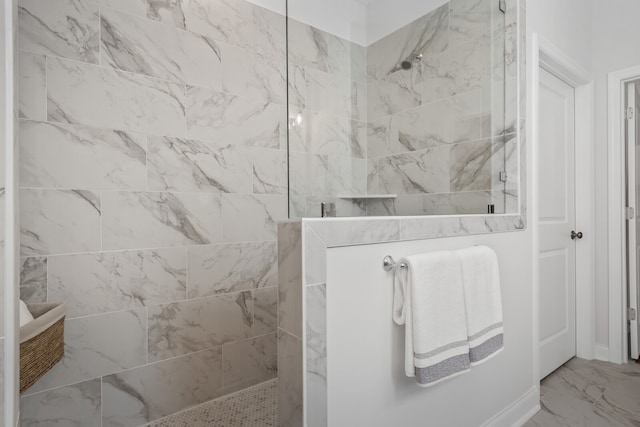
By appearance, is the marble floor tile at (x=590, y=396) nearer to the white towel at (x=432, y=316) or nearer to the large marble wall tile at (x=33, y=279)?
the white towel at (x=432, y=316)

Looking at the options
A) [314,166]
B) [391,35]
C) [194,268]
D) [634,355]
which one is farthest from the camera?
[634,355]

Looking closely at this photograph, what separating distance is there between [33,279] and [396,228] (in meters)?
1.53

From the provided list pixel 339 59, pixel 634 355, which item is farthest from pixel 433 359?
pixel 634 355

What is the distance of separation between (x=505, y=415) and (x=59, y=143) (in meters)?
2.42

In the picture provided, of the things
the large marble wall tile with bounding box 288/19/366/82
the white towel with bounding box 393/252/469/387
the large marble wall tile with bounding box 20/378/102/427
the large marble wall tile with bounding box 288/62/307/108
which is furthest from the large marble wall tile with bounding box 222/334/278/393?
the large marble wall tile with bounding box 288/19/366/82

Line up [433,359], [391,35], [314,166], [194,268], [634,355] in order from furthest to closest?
[634,355]
[194,268]
[391,35]
[314,166]
[433,359]

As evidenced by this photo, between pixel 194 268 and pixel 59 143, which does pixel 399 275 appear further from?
pixel 59 143

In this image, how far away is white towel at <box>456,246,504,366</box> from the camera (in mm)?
1229

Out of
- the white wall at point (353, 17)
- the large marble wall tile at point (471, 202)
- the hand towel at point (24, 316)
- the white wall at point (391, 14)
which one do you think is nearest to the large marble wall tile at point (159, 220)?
the hand towel at point (24, 316)

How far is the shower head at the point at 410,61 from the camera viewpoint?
1613 millimetres

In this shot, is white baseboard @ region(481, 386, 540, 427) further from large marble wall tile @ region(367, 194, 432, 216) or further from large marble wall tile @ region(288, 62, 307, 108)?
large marble wall tile @ region(288, 62, 307, 108)

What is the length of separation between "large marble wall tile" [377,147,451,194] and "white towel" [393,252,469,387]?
56 cm

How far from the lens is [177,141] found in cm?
178

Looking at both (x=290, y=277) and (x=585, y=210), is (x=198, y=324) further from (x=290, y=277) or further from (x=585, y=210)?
(x=585, y=210)
